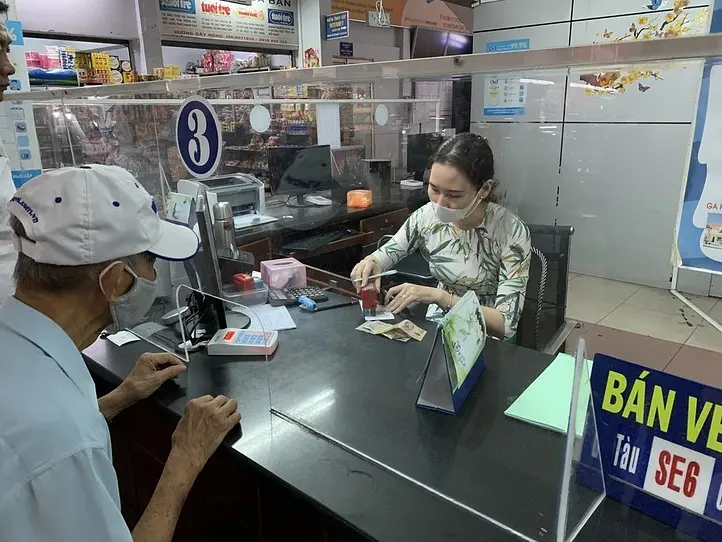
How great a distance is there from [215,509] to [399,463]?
57 cm

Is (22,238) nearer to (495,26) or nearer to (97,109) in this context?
(97,109)

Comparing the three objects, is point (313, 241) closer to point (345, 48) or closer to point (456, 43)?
point (345, 48)

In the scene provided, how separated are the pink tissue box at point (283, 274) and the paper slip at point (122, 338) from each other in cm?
50

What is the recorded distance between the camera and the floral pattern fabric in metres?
1.75

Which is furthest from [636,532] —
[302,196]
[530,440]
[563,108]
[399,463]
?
[302,196]

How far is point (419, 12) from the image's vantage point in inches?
279

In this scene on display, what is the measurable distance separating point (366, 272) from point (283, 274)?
31 cm

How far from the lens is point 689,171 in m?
1.09

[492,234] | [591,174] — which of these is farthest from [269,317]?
[591,174]

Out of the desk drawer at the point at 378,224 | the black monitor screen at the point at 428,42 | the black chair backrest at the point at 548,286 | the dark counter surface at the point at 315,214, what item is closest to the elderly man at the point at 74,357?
the black chair backrest at the point at 548,286

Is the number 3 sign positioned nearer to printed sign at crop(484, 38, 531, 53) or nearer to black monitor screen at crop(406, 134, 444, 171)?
printed sign at crop(484, 38, 531, 53)

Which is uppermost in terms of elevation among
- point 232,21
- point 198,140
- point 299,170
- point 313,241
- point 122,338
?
point 232,21

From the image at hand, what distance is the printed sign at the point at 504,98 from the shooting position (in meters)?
1.53

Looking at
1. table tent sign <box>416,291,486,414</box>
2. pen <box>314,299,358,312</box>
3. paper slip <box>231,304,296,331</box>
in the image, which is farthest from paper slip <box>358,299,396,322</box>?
table tent sign <box>416,291,486,414</box>
